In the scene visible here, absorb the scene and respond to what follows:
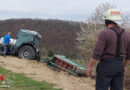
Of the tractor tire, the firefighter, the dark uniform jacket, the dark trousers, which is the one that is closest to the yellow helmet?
the firefighter

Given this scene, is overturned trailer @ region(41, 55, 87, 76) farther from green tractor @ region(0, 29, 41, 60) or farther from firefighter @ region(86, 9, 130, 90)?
firefighter @ region(86, 9, 130, 90)

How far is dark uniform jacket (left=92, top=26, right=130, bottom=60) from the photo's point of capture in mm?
3631

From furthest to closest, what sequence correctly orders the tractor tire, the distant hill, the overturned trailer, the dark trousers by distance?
the distant hill, the tractor tire, the overturned trailer, the dark trousers

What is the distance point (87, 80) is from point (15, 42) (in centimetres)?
548

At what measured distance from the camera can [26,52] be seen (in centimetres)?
1309

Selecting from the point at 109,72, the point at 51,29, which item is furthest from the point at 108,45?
the point at 51,29

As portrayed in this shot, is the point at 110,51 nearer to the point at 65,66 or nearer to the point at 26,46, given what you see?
the point at 65,66

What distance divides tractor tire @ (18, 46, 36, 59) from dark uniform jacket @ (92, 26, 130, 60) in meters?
9.56

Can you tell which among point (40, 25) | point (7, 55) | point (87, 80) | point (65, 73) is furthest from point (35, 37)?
point (40, 25)

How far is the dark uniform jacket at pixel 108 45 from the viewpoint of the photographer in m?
3.63

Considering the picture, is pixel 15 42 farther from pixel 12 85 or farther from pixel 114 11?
pixel 114 11

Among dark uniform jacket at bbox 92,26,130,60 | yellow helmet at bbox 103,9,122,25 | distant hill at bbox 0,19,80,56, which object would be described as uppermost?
yellow helmet at bbox 103,9,122,25

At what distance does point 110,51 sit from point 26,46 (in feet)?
32.7

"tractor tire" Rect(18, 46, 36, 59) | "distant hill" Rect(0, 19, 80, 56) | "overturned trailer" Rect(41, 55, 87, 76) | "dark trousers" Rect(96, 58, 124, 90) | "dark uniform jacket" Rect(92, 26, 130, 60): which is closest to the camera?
"dark uniform jacket" Rect(92, 26, 130, 60)
